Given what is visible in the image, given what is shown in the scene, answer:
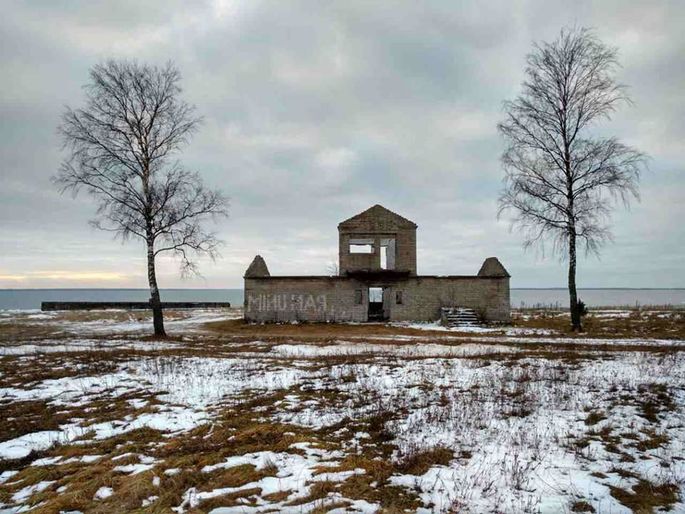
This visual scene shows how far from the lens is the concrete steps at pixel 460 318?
30.6 metres

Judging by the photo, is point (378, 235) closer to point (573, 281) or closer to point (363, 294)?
point (363, 294)

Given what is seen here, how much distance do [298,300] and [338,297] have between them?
303 cm

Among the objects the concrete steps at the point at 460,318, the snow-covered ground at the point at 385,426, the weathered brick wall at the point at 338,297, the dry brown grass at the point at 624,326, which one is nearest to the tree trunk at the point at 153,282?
the snow-covered ground at the point at 385,426

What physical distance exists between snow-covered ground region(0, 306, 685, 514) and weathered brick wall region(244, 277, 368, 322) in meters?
18.8

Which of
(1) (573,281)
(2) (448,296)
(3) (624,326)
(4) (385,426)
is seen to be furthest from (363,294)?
(4) (385,426)

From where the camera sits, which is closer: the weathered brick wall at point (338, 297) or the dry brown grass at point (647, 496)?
the dry brown grass at point (647, 496)

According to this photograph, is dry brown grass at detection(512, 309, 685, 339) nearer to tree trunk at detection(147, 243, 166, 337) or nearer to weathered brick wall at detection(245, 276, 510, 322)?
weathered brick wall at detection(245, 276, 510, 322)

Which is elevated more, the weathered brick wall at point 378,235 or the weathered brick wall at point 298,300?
the weathered brick wall at point 378,235

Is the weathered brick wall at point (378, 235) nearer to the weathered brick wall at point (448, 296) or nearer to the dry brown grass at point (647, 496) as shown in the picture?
the weathered brick wall at point (448, 296)

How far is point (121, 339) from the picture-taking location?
73.0ft

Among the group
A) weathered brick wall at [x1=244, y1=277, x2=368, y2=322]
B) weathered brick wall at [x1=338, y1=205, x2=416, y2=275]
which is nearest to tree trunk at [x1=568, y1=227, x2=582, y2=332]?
weathered brick wall at [x1=338, y1=205, x2=416, y2=275]

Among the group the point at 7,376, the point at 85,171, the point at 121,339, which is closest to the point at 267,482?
the point at 7,376

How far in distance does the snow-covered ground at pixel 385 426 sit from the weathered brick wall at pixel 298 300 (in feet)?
61.8

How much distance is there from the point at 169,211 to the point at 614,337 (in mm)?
23439
